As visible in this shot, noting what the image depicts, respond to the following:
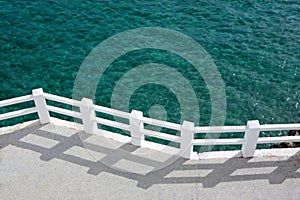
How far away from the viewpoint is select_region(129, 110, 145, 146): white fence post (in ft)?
34.7

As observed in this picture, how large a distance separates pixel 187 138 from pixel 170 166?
887 mm

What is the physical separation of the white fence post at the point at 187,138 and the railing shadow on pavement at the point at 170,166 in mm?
219

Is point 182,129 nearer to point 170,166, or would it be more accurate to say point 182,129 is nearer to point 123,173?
point 170,166

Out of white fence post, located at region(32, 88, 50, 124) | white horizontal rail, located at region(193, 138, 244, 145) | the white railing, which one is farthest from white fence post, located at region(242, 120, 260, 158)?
white fence post, located at region(32, 88, 50, 124)

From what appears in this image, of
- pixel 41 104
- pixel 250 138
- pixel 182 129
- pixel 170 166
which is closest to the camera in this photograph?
pixel 182 129

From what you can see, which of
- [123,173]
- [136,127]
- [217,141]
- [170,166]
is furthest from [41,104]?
[217,141]

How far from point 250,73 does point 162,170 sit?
917 centimetres

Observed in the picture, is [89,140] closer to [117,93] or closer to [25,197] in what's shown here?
[25,197]

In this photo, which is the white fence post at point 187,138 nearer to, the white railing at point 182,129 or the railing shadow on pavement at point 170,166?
the white railing at point 182,129

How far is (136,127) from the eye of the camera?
10805 millimetres

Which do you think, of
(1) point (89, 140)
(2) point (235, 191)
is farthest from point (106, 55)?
(2) point (235, 191)

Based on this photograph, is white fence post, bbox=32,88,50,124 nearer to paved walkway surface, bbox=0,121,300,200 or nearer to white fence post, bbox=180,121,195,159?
paved walkway surface, bbox=0,121,300,200

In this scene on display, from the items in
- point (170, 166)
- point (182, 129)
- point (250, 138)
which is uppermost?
point (182, 129)

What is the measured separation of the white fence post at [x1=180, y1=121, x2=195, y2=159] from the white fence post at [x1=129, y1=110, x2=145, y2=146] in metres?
1.14
